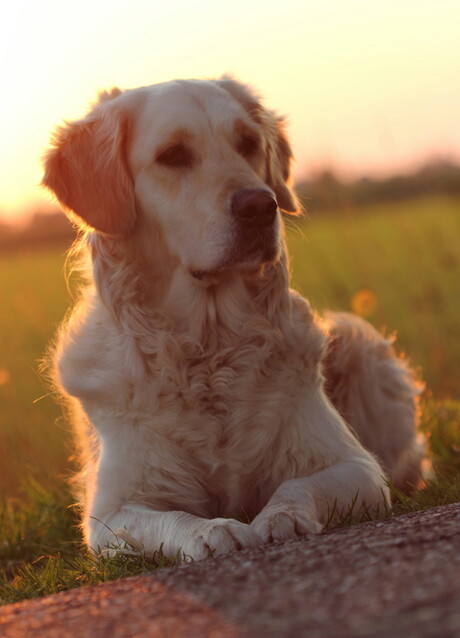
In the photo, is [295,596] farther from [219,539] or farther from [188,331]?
[188,331]

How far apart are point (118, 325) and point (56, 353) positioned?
17.8 inches

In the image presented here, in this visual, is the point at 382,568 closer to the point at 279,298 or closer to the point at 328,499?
the point at 328,499

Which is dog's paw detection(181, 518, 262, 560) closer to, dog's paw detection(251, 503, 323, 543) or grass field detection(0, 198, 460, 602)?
dog's paw detection(251, 503, 323, 543)

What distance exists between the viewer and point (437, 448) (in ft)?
17.3

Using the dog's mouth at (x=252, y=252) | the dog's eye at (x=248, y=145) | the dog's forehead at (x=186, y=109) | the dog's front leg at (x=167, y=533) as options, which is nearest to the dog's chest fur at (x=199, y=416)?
the dog's front leg at (x=167, y=533)

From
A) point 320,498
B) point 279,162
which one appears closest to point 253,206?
point 279,162

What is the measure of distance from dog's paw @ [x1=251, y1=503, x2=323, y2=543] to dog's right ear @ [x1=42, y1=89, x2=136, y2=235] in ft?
4.74

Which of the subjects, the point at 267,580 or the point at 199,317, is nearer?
the point at 267,580

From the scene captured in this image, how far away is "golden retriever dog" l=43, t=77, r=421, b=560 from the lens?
Answer: 3.51 m

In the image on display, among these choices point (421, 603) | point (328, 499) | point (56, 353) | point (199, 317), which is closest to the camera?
point (421, 603)

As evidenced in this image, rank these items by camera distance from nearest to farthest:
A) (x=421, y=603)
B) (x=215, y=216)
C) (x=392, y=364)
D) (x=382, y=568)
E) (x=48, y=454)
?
(x=421, y=603)
(x=382, y=568)
(x=215, y=216)
(x=392, y=364)
(x=48, y=454)

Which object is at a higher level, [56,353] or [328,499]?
[56,353]

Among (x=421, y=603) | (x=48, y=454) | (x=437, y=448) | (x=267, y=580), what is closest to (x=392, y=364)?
(x=437, y=448)

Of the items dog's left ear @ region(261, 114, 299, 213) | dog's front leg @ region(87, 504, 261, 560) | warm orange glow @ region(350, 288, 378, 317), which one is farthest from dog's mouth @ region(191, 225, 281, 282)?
warm orange glow @ region(350, 288, 378, 317)
